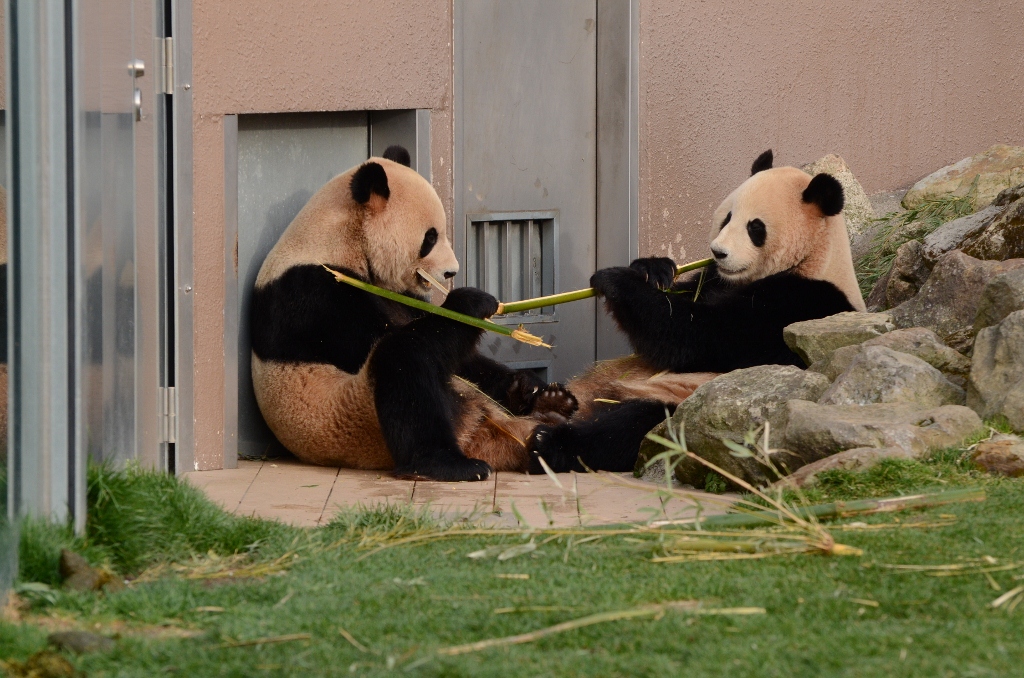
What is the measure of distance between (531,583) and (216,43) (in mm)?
3160

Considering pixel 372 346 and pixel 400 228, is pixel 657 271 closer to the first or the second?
pixel 400 228

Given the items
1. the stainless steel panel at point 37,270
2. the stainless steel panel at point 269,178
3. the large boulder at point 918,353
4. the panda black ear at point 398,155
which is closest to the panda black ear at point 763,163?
the large boulder at point 918,353

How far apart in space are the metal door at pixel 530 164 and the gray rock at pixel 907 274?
159 centimetres

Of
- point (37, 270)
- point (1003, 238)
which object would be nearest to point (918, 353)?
point (1003, 238)

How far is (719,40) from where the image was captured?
23.5 feet

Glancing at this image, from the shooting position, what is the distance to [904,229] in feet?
24.5

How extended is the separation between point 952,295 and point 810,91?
2551mm

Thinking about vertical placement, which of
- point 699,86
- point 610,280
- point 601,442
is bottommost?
point 601,442

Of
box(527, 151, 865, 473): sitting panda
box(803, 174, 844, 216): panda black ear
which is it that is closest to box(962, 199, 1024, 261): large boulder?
box(527, 151, 865, 473): sitting panda

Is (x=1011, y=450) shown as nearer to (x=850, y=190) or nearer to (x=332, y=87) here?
(x=332, y=87)

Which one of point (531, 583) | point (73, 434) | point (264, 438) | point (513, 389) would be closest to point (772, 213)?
point (513, 389)

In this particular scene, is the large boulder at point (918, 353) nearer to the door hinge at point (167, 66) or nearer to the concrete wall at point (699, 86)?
the concrete wall at point (699, 86)

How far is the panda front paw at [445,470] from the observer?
510 cm

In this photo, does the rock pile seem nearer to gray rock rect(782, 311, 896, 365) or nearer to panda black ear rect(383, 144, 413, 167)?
gray rock rect(782, 311, 896, 365)
